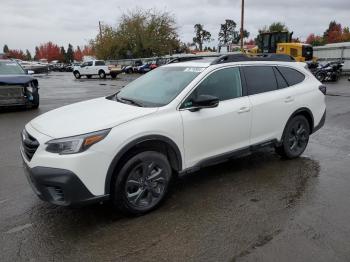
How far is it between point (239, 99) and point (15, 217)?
10.3 ft

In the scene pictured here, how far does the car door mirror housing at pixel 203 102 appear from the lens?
4.15 metres

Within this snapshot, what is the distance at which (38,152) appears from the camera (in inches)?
139

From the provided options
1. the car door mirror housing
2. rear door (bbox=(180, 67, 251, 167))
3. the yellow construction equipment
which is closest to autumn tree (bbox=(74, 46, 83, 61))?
the yellow construction equipment

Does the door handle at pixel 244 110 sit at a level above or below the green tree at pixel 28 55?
above

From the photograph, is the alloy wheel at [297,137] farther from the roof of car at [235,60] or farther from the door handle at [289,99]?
the roof of car at [235,60]

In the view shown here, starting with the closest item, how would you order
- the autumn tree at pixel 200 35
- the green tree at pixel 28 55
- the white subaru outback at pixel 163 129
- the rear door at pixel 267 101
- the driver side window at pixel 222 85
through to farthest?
1. the white subaru outback at pixel 163 129
2. the driver side window at pixel 222 85
3. the rear door at pixel 267 101
4. the autumn tree at pixel 200 35
5. the green tree at pixel 28 55

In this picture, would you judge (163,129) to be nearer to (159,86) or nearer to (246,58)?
(159,86)

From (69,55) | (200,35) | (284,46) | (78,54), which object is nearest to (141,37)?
(284,46)

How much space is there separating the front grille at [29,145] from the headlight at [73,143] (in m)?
0.23

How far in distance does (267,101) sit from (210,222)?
2.18 m

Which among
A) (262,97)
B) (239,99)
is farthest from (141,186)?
(262,97)

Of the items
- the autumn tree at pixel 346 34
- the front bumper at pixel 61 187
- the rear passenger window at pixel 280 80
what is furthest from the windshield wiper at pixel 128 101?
the autumn tree at pixel 346 34

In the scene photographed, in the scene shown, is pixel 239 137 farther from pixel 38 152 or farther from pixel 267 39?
pixel 267 39

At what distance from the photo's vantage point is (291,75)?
5.73 meters
